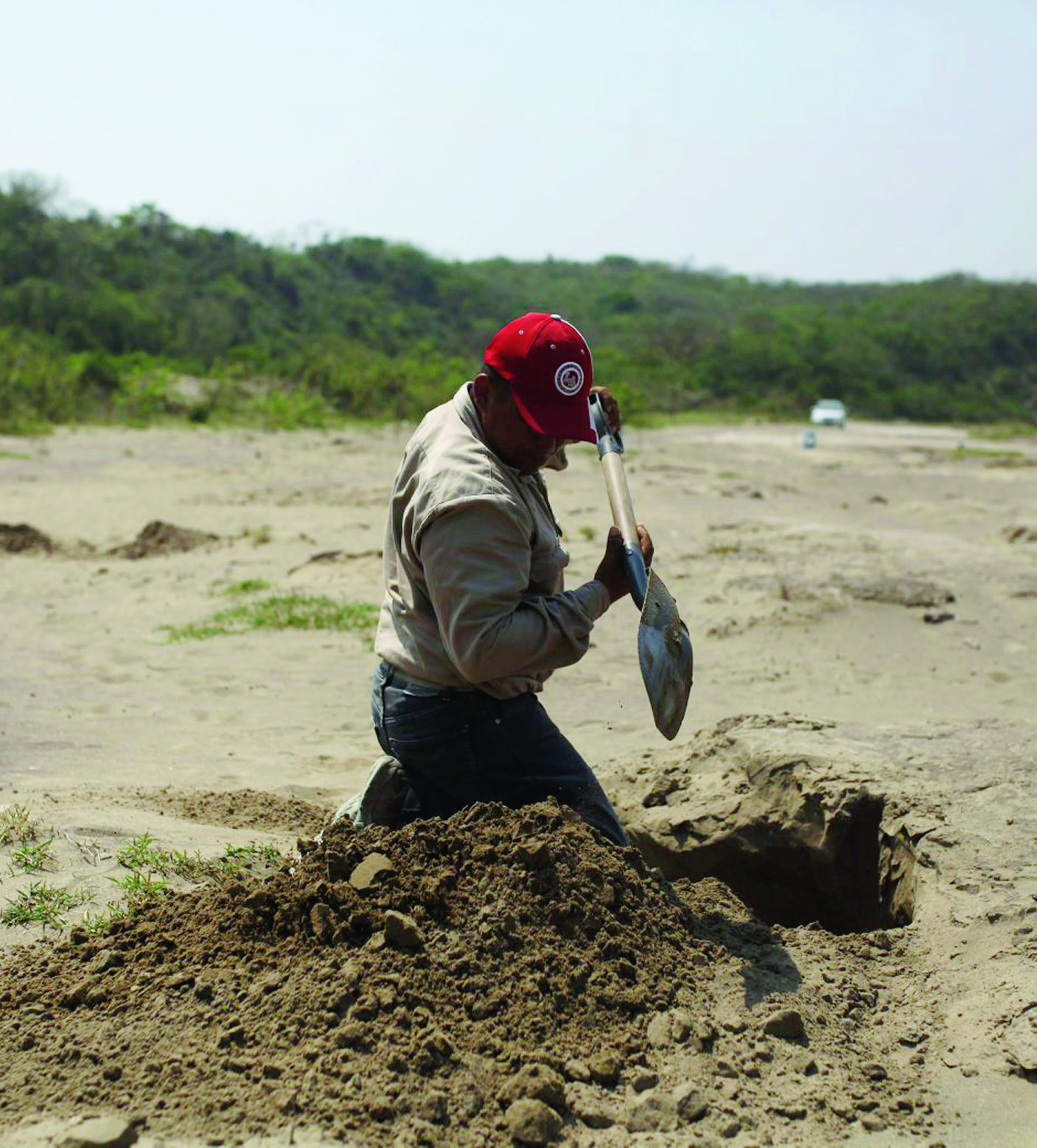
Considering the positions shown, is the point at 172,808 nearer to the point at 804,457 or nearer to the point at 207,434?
the point at 207,434

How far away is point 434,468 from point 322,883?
89 centimetres

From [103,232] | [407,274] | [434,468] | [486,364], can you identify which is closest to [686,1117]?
[434,468]

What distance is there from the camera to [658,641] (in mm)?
3057

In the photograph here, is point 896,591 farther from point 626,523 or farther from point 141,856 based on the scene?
point 141,856

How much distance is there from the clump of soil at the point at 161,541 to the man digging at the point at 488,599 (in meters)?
6.55

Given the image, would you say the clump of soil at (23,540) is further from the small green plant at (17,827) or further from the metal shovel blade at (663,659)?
the metal shovel blade at (663,659)

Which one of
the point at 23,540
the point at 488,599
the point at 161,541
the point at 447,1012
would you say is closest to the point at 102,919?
the point at 447,1012

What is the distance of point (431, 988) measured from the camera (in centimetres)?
261

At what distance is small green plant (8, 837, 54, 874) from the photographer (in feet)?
10.8

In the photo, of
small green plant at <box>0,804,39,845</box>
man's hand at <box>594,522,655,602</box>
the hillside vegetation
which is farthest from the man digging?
the hillside vegetation

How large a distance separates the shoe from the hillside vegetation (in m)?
15.3

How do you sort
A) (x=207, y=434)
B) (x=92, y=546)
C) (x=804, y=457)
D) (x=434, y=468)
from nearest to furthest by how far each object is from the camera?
(x=434, y=468) → (x=92, y=546) → (x=207, y=434) → (x=804, y=457)

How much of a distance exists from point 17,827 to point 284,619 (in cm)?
375

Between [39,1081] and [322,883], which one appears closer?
[39,1081]
